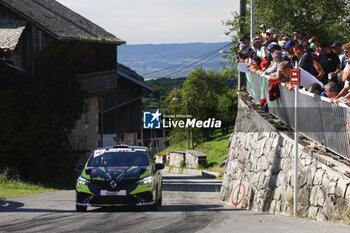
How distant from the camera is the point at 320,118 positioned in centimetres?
1198

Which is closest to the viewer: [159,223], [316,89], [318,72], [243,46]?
[159,223]

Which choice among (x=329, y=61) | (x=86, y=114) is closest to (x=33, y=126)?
(x=86, y=114)

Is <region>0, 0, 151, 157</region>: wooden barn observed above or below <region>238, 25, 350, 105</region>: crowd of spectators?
above

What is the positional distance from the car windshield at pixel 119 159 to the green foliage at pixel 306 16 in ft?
87.2

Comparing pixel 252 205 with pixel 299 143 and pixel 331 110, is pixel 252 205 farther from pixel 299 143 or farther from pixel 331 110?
pixel 331 110

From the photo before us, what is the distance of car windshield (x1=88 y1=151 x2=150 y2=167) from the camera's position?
14.0m

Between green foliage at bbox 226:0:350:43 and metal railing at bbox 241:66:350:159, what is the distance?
25.4m

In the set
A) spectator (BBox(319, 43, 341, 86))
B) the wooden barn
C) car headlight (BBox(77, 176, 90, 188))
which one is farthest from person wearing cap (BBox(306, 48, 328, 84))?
the wooden barn

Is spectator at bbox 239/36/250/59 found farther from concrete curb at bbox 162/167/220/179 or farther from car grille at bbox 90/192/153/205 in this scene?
concrete curb at bbox 162/167/220/179

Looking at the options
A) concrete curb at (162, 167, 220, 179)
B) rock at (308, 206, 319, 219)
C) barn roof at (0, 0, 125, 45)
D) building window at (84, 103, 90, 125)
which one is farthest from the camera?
building window at (84, 103, 90, 125)

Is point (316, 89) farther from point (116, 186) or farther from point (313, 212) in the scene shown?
point (116, 186)

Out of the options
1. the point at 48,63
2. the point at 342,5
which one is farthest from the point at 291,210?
the point at 342,5

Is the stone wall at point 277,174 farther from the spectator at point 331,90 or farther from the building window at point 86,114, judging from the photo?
the building window at point 86,114

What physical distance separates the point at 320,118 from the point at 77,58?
27.7 metres
